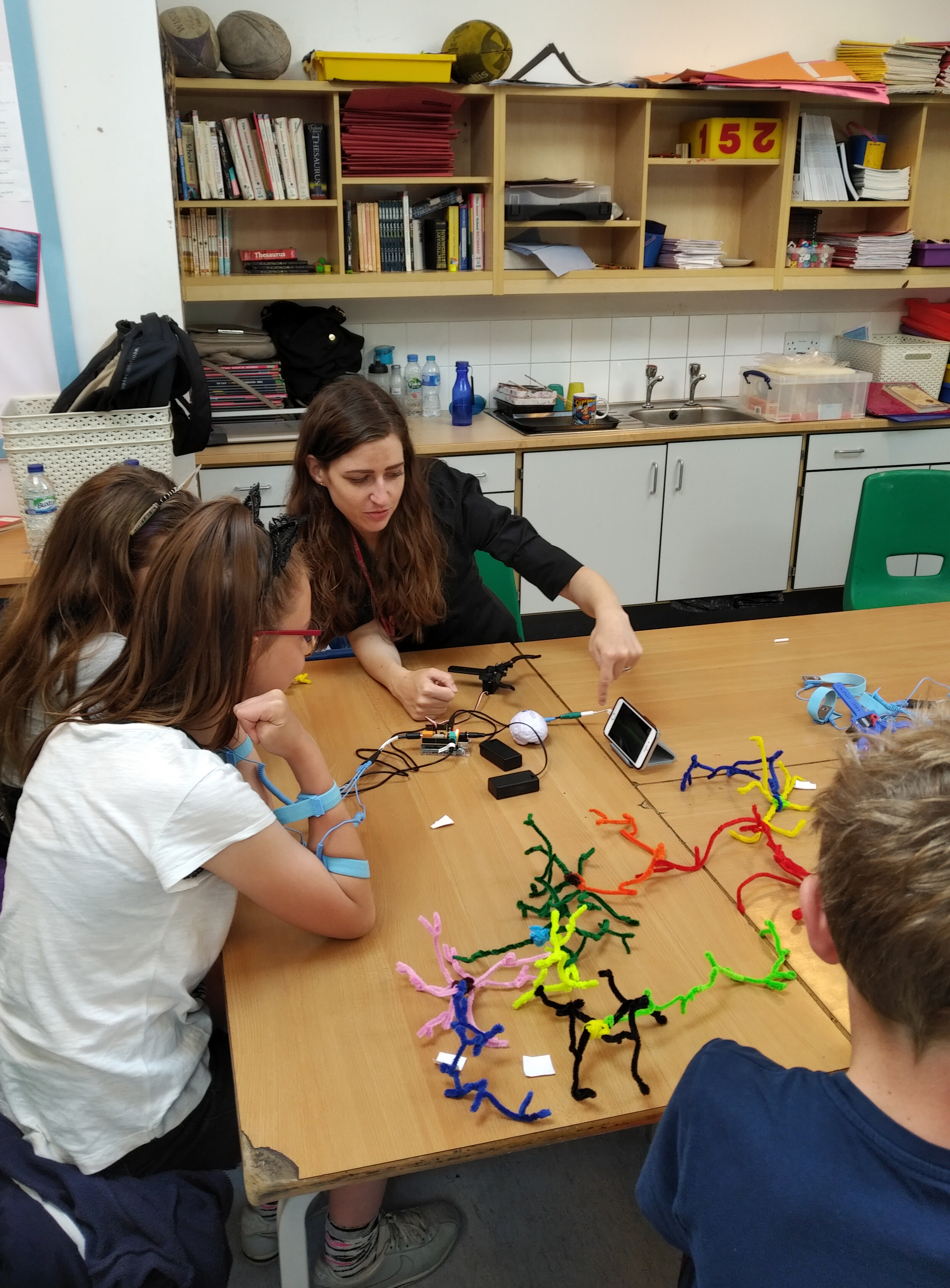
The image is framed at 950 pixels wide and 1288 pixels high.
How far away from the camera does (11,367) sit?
2924mm

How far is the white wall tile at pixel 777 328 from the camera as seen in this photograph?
4.38m

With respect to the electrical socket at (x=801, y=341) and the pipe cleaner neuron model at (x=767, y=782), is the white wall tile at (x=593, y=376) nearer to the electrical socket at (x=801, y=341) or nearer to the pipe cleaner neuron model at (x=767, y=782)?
the electrical socket at (x=801, y=341)

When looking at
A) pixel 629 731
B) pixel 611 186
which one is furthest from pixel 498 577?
pixel 611 186

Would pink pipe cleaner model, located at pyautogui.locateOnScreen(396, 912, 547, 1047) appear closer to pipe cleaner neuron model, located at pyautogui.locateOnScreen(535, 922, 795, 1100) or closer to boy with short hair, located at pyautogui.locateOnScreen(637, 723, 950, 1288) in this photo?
pipe cleaner neuron model, located at pyautogui.locateOnScreen(535, 922, 795, 1100)

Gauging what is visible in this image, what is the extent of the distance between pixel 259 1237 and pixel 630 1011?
898mm

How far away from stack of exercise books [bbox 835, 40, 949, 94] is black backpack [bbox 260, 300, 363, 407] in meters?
2.20

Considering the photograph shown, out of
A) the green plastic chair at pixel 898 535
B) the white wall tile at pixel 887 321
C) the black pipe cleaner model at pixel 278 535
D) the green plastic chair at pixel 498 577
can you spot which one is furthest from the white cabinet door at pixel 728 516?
the black pipe cleaner model at pixel 278 535

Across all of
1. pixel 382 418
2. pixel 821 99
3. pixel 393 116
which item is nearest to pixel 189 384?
pixel 382 418

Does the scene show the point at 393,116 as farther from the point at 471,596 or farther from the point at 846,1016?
the point at 846,1016

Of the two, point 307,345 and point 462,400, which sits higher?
point 307,345

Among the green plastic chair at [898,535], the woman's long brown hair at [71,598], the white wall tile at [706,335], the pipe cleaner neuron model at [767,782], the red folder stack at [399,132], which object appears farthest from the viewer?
the white wall tile at [706,335]

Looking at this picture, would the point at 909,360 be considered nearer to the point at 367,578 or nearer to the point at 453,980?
the point at 367,578

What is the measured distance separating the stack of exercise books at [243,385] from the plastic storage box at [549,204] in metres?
1.05

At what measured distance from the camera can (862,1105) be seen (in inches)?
28.6
